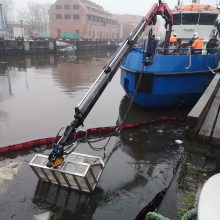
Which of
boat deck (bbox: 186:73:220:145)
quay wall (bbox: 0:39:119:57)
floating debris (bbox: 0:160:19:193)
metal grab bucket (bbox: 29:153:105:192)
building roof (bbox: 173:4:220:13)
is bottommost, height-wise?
quay wall (bbox: 0:39:119:57)

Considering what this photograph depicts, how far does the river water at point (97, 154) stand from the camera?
13.1ft

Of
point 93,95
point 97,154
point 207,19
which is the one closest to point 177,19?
point 207,19

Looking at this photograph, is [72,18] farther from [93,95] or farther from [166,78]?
[93,95]

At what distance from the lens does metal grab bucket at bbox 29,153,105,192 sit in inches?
157

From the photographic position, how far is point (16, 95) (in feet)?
35.0

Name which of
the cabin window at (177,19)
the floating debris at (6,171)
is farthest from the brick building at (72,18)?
the floating debris at (6,171)

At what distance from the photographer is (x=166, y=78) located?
26.5ft

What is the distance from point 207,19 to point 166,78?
5433 millimetres

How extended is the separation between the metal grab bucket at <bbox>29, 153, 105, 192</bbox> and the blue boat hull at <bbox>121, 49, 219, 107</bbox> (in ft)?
12.3

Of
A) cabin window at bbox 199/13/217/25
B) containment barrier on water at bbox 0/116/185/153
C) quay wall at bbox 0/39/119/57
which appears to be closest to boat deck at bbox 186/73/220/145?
containment barrier on water at bbox 0/116/185/153

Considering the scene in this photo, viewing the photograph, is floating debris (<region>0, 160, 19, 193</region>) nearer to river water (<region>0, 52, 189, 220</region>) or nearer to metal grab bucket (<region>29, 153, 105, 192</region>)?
river water (<region>0, 52, 189, 220</region>)

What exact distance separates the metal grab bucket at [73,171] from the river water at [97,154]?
0.50 feet

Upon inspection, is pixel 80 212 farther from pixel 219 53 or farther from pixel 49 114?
pixel 219 53

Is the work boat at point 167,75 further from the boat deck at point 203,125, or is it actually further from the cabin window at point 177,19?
the cabin window at point 177,19
